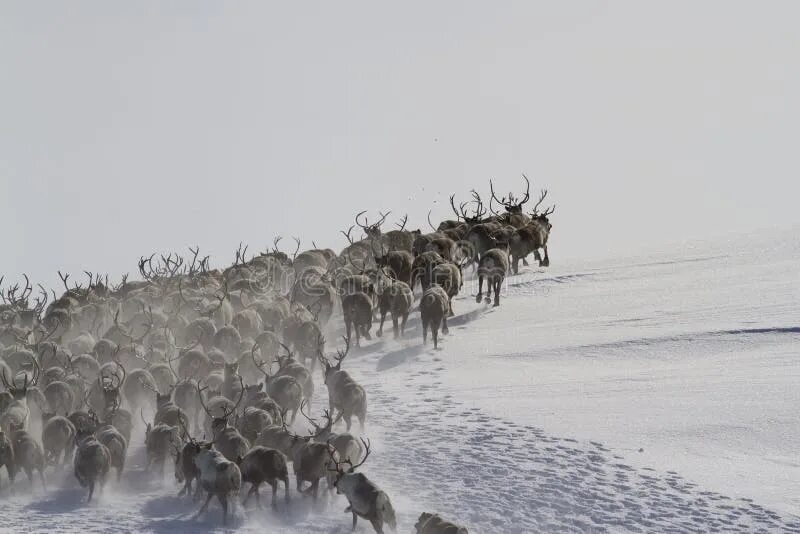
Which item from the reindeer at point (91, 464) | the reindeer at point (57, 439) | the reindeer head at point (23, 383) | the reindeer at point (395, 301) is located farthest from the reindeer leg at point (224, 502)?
the reindeer at point (395, 301)

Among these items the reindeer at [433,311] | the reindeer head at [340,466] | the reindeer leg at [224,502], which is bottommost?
the reindeer leg at [224,502]

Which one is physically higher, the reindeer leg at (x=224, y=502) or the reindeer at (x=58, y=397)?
the reindeer at (x=58, y=397)

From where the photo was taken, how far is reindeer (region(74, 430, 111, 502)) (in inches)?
502

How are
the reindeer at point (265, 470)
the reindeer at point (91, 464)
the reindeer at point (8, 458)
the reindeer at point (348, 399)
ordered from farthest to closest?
the reindeer at point (348, 399) → the reindeer at point (8, 458) → the reindeer at point (91, 464) → the reindeer at point (265, 470)

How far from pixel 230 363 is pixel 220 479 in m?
5.42

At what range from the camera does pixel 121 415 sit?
47.4ft

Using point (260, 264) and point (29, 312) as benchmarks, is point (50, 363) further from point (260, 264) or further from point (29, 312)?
point (260, 264)

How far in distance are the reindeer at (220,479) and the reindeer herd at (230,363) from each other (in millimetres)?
15

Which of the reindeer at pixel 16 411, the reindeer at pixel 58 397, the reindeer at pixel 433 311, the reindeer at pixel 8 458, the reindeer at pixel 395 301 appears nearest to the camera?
the reindeer at pixel 8 458

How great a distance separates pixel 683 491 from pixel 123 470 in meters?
6.84

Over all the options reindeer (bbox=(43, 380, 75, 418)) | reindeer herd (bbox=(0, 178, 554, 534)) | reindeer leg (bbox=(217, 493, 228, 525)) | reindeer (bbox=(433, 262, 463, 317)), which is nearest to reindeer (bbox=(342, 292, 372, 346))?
reindeer herd (bbox=(0, 178, 554, 534))

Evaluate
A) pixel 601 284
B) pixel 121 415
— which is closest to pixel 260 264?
pixel 601 284

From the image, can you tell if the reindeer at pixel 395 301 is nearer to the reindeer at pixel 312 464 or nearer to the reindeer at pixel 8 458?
the reindeer at pixel 312 464

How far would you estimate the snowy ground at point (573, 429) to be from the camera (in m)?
12.0
